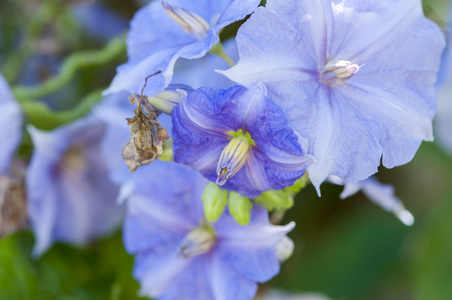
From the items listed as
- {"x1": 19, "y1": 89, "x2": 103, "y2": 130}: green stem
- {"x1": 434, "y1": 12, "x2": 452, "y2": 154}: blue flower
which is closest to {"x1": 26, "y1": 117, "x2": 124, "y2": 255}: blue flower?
{"x1": 19, "y1": 89, "x2": 103, "y2": 130}: green stem

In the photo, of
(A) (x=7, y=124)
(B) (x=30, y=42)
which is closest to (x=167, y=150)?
(A) (x=7, y=124)

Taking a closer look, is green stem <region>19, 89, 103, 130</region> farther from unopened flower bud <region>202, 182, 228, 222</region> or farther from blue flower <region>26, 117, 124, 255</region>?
unopened flower bud <region>202, 182, 228, 222</region>

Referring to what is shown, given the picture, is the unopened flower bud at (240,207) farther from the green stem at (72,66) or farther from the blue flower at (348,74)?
the green stem at (72,66)

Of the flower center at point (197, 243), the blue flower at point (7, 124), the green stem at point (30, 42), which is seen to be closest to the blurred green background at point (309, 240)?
the green stem at point (30, 42)

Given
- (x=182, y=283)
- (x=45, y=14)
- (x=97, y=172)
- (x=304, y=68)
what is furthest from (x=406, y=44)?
(x=45, y=14)

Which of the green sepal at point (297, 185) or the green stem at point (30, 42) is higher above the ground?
the green sepal at point (297, 185)
